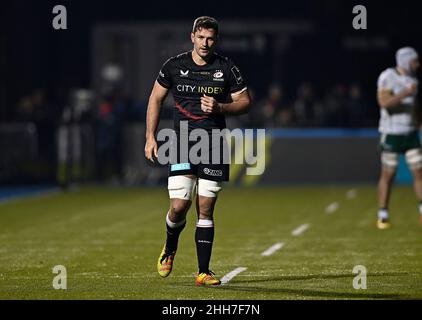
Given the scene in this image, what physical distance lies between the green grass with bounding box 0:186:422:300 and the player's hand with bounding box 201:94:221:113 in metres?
1.59

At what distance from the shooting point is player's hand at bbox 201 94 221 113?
40.1 ft

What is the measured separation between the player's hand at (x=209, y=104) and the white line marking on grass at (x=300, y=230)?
5924 millimetres

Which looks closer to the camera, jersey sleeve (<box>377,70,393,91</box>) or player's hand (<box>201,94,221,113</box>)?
player's hand (<box>201,94,221,113</box>)

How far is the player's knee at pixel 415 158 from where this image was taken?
1877cm

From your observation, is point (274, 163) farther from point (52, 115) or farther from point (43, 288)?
point (43, 288)

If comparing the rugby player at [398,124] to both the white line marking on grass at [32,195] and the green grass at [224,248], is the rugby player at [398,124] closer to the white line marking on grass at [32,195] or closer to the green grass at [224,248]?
the green grass at [224,248]

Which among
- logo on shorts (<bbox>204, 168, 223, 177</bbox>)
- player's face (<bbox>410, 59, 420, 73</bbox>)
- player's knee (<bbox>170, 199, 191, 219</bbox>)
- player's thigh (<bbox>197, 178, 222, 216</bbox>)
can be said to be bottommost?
player's knee (<bbox>170, 199, 191, 219</bbox>)

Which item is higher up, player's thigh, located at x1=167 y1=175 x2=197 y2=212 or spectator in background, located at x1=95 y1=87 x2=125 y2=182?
player's thigh, located at x1=167 y1=175 x2=197 y2=212

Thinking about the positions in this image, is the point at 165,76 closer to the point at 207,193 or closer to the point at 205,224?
the point at 207,193

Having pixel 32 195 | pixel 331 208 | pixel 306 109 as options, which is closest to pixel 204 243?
pixel 331 208

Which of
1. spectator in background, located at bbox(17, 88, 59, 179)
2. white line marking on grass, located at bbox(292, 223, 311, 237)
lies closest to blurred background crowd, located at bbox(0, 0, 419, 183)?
spectator in background, located at bbox(17, 88, 59, 179)

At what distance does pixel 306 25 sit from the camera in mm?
→ 38281

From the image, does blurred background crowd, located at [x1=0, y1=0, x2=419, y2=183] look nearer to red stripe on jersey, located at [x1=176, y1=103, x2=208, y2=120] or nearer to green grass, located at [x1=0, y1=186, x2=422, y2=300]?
green grass, located at [x1=0, y1=186, x2=422, y2=300]

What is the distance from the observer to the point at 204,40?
1230cm
